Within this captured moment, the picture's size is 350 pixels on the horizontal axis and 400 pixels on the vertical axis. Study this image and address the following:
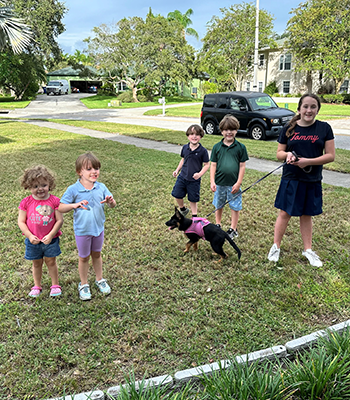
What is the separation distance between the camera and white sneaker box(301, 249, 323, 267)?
365cm

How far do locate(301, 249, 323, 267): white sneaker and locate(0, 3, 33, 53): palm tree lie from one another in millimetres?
14754

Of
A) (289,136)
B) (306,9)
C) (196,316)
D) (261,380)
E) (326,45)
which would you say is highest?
(306,9)

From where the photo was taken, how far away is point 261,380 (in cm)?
196

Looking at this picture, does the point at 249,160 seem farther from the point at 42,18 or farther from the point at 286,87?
the point at 42,18

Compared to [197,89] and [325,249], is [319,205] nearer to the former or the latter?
[325,249]

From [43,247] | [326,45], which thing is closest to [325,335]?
[43,247]

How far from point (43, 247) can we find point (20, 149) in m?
8.61

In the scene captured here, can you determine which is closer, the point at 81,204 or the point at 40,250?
the point at 81,204

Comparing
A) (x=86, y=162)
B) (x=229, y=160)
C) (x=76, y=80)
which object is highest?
(x=76, y=80)

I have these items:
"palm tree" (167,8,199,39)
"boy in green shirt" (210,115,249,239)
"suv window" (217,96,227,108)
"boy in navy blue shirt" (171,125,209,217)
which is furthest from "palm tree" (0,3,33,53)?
"palm tree" (167,8,199,39)

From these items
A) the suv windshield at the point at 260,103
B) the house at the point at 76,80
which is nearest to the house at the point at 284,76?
the house at the point at 76,80

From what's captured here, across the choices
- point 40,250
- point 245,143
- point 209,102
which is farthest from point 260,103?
point 40,250

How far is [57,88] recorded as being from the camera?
4562 cm

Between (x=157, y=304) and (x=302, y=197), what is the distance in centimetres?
181
